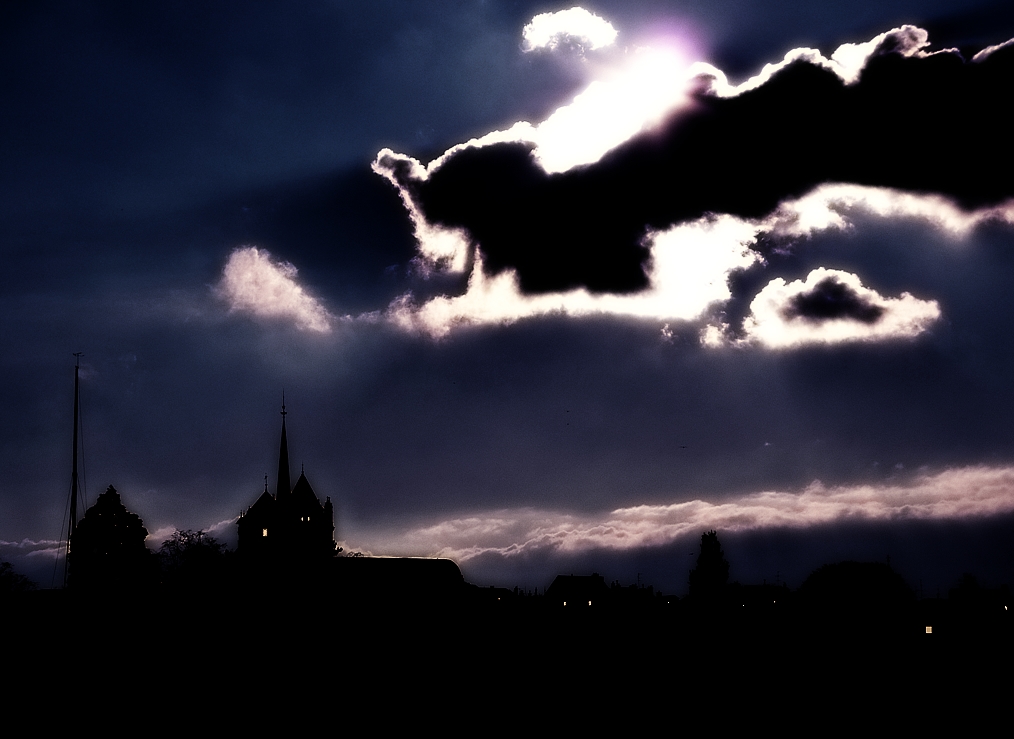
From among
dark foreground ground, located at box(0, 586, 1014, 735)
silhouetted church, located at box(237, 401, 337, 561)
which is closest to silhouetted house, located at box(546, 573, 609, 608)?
silhouetted church, located at box(237, 401, 337, 561)

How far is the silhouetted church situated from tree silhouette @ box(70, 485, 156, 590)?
40.3m

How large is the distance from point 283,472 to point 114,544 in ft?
151

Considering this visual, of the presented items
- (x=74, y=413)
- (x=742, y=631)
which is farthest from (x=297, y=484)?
(x=742, y=631)

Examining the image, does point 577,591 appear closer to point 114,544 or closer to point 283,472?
point 283,472

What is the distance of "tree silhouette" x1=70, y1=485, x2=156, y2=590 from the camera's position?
91.6 m

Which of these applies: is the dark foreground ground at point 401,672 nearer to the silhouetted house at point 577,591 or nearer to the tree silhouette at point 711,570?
the tree silhouette at point 711,570

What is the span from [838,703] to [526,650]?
53.5 ft

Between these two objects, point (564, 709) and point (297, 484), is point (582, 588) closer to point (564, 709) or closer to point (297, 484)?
point (297, 484)

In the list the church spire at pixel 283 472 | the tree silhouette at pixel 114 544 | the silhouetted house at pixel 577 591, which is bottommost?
the silhouetted house at pixel 577 591

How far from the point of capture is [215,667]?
146ft

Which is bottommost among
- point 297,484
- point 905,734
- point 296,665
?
point 905,734

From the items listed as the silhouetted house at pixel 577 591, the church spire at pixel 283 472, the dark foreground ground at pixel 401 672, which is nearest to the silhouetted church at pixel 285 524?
the church spire at pixel 283 472

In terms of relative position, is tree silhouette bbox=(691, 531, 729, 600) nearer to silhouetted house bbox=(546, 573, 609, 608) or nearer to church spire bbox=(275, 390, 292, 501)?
silhouetted house bbox=(546, 573, 609, 608)

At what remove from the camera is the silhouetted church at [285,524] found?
456ft
